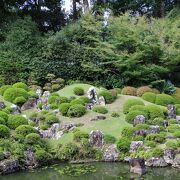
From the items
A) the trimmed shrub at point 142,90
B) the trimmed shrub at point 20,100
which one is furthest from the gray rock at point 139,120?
the trimmed shrub at point 20,100

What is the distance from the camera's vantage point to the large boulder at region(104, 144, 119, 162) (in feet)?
56.4

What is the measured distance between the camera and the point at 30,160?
1627 centimetres

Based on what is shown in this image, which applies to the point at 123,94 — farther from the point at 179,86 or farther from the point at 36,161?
the point at 36,161

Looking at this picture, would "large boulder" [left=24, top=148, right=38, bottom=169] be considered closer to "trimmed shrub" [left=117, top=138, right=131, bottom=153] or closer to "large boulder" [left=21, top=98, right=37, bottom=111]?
"trimmed shrub" [left=117, top=138, right=131, bottom=153]

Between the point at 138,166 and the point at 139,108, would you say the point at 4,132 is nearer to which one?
the point at 138,166

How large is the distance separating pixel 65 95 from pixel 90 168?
8.07 meters

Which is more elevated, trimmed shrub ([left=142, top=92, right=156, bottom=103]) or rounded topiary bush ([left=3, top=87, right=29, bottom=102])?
rounded topiary bush ([left=3, top=87, right=29, bottom=102])

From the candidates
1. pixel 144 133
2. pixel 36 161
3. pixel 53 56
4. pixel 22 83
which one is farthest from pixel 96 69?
pixel 36 161

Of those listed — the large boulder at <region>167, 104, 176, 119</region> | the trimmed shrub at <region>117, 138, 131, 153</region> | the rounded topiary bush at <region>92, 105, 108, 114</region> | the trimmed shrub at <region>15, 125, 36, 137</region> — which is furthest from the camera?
the rounded topiary bush at <region>92, 105, 108, 114</region>

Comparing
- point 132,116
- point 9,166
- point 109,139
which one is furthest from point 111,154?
point 9,166

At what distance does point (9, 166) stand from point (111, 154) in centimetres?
450

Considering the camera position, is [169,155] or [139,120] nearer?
[169,155]

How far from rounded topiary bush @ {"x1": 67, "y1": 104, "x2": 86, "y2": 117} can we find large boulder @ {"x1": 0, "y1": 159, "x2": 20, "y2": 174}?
17.9ft

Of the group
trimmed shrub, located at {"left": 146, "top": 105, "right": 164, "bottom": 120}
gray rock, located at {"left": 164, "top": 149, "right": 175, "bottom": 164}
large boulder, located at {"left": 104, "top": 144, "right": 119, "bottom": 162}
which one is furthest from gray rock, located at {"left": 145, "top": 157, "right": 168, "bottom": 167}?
trimmed shrub, located at {"left": 146, "top": 105, "right": 164, "bottom": 120}
